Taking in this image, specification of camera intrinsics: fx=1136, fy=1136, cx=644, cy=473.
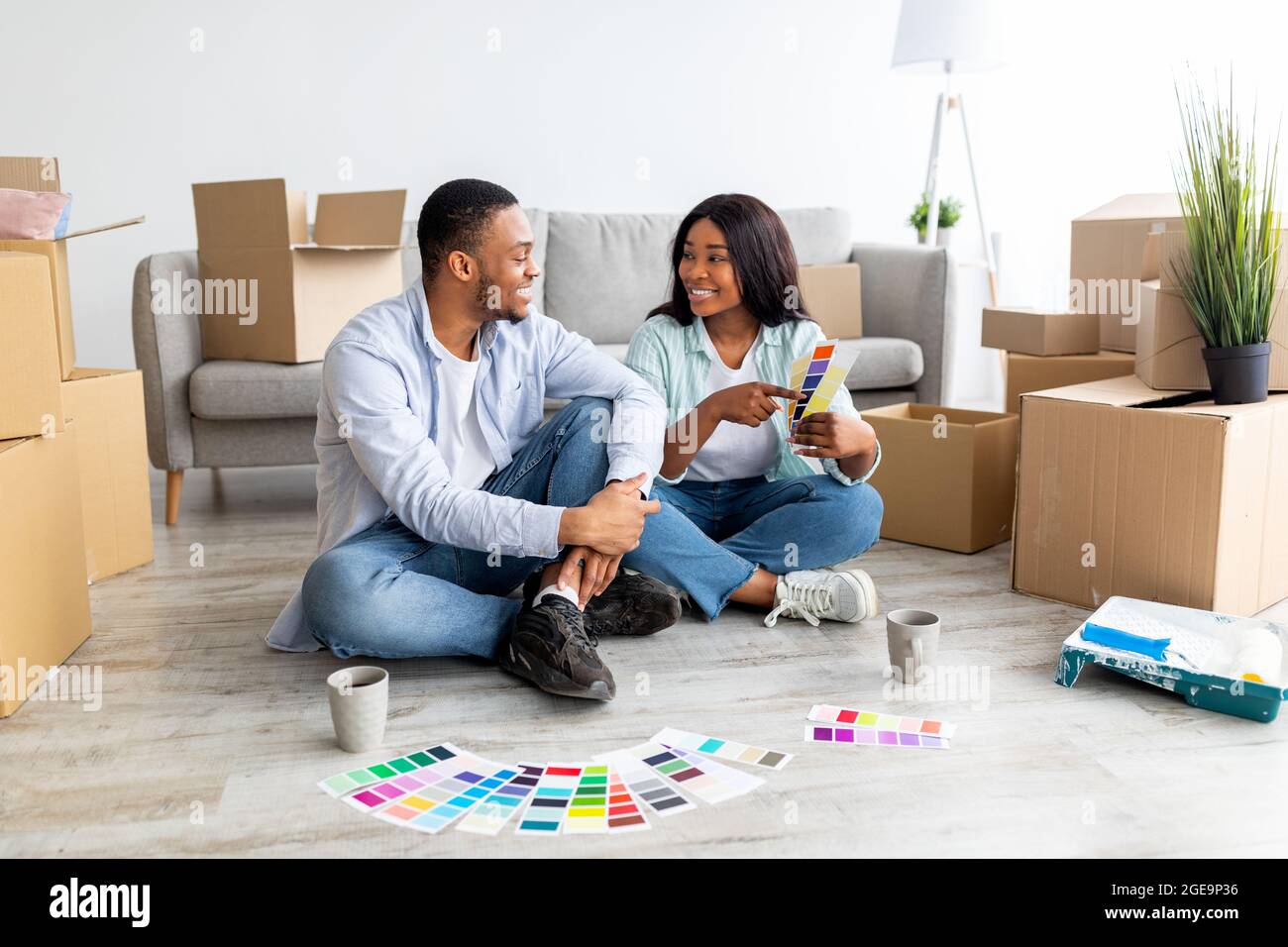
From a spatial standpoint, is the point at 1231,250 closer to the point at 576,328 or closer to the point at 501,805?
the point at 501,805

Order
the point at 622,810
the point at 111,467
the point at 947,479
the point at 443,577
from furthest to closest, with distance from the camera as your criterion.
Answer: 1. the point at 947,479
2. the point at 111,467
3. the point at 443,577
4. the point at 622,810

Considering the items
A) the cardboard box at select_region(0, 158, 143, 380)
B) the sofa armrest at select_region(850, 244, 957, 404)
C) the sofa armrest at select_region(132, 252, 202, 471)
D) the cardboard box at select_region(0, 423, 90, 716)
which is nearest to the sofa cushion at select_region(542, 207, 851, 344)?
the sofa armrest at select_region(850, 244, 957, 404)

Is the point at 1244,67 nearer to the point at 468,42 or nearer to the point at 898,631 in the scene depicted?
the point at 468,42

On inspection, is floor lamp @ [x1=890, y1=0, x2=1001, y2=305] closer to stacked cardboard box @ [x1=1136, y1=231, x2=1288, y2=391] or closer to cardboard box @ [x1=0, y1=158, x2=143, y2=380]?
stacked cardboard box @ [x1=1136, y1=231, x2=1288, y2=391]

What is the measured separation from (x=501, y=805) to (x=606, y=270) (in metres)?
2.45

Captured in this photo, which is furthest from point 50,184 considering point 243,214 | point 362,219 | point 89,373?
point 362,219

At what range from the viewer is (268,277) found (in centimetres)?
302

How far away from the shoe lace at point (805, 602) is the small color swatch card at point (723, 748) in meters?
0.54

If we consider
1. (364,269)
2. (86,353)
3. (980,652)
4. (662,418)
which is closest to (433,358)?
(662,418)

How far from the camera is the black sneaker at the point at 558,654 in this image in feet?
5.78

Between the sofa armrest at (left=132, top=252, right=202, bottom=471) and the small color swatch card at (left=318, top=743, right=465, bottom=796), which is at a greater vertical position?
the sofa armrest at (left=132, top=252, right=202, bottom=471)

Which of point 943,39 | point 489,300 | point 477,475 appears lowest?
point 477,475

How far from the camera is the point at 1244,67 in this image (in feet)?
13.7

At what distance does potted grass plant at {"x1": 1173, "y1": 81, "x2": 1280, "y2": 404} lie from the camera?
6.93 ft
